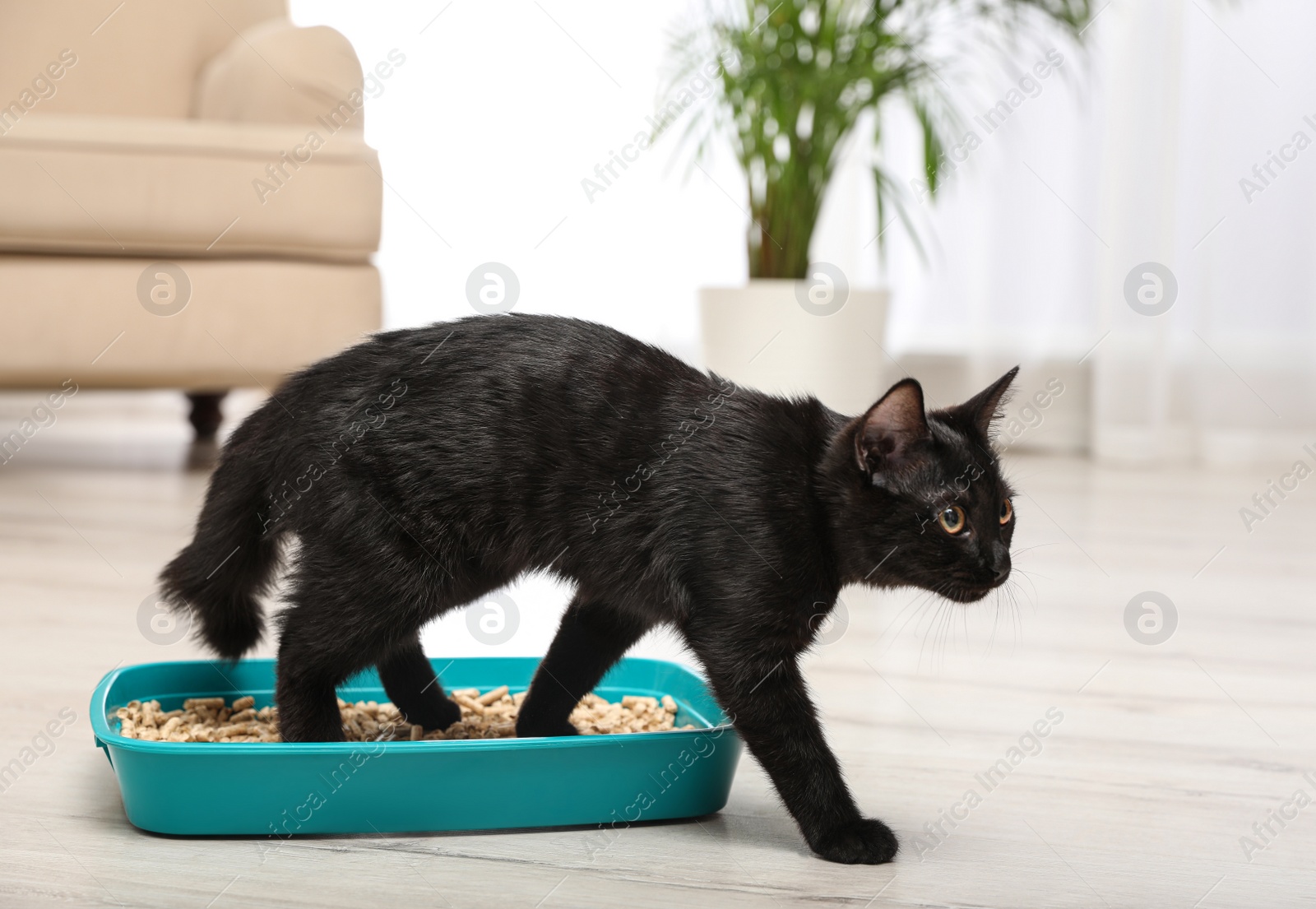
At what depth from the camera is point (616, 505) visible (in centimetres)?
119

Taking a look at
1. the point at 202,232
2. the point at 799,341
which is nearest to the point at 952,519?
the point at 799,341

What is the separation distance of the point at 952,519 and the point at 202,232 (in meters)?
2.39

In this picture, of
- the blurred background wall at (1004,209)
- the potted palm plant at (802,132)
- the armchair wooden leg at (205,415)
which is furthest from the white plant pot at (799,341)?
the armchair wooden leg at (205,415)

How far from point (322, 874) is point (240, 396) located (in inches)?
168

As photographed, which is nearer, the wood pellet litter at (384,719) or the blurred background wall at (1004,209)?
the wood pellet litter at (384,719)

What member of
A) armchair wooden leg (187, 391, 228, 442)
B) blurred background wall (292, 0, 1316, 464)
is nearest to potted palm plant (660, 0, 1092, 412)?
blurred background wall (292, 0, 1316, 464)

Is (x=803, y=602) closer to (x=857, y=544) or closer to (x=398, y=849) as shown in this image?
(x=857, y=544)

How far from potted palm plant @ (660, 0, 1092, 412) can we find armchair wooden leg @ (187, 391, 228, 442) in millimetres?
1635

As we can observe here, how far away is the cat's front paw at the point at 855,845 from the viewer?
1.12 metres

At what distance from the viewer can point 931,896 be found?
3.49ft

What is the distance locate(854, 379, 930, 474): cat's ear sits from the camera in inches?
43.8

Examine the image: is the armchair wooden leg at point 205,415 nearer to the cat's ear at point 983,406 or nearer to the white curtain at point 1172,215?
the white curtain at point 1172,215

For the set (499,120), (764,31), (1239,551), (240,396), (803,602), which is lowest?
(240,396)

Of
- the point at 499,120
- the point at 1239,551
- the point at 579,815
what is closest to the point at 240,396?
the point at 499,120
